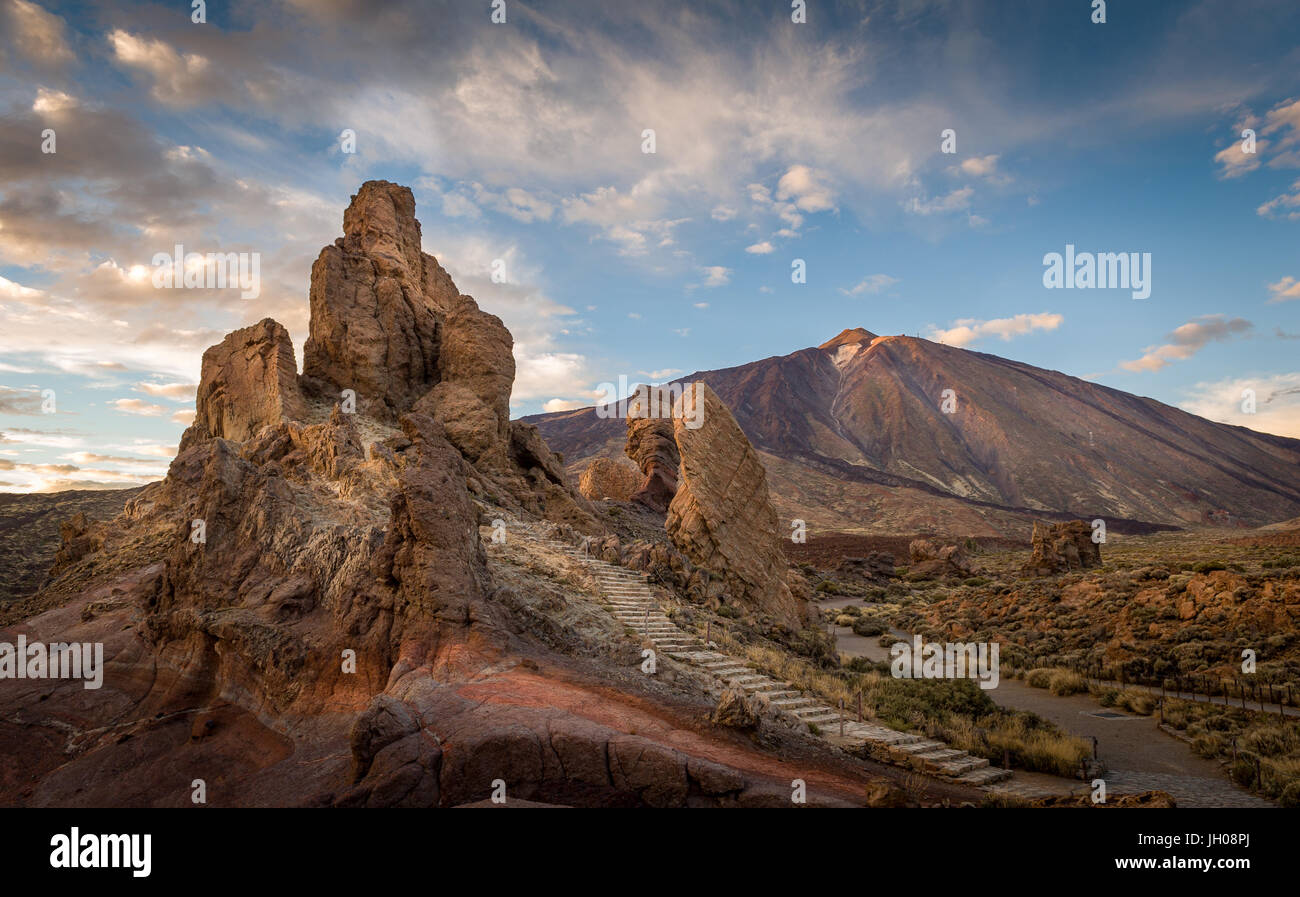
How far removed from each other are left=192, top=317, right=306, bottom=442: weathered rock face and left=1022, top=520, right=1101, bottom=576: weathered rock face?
47428mm

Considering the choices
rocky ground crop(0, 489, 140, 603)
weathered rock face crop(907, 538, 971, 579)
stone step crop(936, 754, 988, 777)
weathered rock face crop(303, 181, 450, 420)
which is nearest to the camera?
stone step crop(936, 754, 988, 777)

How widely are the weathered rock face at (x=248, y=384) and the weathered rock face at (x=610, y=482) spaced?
27989 mm

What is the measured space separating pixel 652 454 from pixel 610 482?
15.9 ft

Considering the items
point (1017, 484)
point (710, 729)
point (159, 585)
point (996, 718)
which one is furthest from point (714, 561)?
A: point (1017, 484)

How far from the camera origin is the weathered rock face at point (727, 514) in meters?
23.4

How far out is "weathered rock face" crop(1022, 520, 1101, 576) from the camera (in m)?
45.8

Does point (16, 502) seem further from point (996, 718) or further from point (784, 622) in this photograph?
point (996, 718)

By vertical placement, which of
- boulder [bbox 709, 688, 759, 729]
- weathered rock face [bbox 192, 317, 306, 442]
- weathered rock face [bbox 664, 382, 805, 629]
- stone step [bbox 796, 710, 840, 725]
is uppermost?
weathered rock face [bbox 192, 317, 306, 442]

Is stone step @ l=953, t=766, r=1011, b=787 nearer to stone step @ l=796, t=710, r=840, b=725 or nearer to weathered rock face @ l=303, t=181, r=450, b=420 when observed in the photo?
stone step @ l=796, t=710, r=840, b=725

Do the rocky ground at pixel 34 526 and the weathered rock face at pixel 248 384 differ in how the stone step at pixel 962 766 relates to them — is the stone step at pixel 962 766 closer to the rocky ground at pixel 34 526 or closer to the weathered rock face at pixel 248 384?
the weathered rock face at pixel 248 384

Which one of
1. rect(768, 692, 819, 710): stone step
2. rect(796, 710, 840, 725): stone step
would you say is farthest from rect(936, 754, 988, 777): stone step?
rect(768, 692, 819, 710): stone step

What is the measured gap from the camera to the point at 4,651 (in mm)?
17281

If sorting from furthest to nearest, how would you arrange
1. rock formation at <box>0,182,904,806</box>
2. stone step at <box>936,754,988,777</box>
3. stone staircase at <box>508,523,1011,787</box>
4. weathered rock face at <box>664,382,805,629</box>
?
weathered rock face at <box>664,382,805,629</box> < stone staircase at <box>508,523,1011,787</box> < stone step at <box>936,754,988,777</box> < rock formation at <box>0,182,904,806</box>

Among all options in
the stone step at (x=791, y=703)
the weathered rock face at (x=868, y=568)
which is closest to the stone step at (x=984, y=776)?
the stone step at (x=791, y=703)
